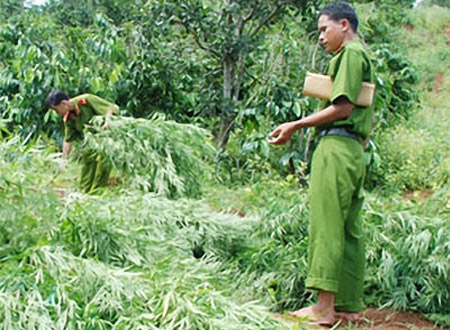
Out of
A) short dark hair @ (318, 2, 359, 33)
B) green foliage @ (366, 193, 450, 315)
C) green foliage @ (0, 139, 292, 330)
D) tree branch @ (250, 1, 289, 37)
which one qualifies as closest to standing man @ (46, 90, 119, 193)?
green foliage @ (0, 139, 292, 330)

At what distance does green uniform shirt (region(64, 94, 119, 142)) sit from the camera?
5.70 m

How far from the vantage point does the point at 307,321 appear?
2.98m

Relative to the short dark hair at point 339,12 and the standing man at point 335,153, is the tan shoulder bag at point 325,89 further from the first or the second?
the short dark hair at point 339,12

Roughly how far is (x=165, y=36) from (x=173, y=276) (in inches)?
175

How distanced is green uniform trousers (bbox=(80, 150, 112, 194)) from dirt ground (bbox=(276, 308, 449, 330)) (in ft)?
7.89

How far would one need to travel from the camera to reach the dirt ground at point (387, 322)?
3143 millimetres

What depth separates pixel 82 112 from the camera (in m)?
5.77

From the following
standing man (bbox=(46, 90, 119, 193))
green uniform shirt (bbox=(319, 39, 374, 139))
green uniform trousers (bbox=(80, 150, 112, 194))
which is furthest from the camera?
standing man (bbox=(46, 90, 119, 193))

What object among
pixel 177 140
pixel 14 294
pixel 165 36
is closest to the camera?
pixel 14 294

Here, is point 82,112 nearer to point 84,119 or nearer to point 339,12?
point 84,119

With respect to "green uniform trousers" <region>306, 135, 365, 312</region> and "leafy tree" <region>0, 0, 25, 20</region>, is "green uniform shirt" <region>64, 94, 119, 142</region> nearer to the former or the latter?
"green uniform trousers" <region>306, 135, 365, 312</region>

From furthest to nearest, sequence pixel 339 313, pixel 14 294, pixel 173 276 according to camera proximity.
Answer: pixel 339 313 → pixel 173 276 → pixel 14 294

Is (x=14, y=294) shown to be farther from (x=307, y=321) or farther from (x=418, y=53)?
(x=418, y=53)

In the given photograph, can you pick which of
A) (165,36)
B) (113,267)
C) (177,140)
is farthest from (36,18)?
(113,267)
